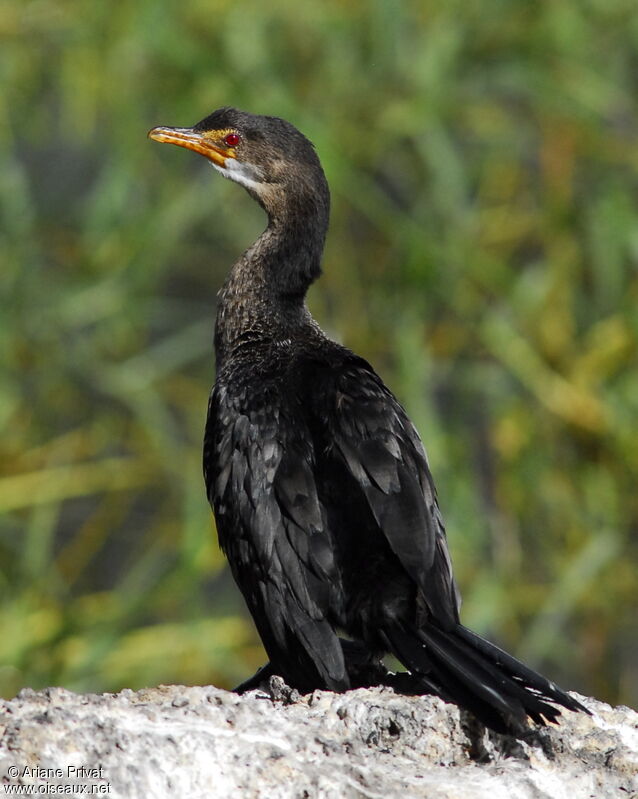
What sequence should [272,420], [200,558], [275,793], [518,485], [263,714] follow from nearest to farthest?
[275,793], [263,714], [272,420], [200,558], [518,485]

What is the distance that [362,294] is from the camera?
24.6 feet

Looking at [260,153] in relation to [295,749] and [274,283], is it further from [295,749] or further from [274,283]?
[295,749]

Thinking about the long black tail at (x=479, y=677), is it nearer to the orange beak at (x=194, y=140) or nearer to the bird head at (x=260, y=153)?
the bird head at (x=260, y=153)

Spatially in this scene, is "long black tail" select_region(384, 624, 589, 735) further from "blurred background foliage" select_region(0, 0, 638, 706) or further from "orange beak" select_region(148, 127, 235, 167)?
"blurred background foliage" select_region(0, 0, 638, 706)

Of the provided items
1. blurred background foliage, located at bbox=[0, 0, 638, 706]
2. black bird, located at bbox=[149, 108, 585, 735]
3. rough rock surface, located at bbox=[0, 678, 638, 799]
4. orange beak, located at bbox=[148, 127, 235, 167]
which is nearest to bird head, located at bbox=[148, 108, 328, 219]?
orange beak, located at bbox=[148, 127, 235, 167]

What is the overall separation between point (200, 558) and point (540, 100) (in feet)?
8.97

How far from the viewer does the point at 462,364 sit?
7.32 m

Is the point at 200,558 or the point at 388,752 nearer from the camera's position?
the point at 388,752

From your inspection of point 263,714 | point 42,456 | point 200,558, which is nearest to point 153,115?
point 42,456

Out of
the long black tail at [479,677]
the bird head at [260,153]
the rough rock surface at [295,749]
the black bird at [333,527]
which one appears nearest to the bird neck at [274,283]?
the bird head at [260,153]

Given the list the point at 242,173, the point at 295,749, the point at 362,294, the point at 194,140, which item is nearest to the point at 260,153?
the point at 242,173

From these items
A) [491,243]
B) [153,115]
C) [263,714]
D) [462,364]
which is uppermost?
[153,115]

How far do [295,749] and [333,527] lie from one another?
879mm

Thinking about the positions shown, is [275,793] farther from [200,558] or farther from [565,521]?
[565,521]
